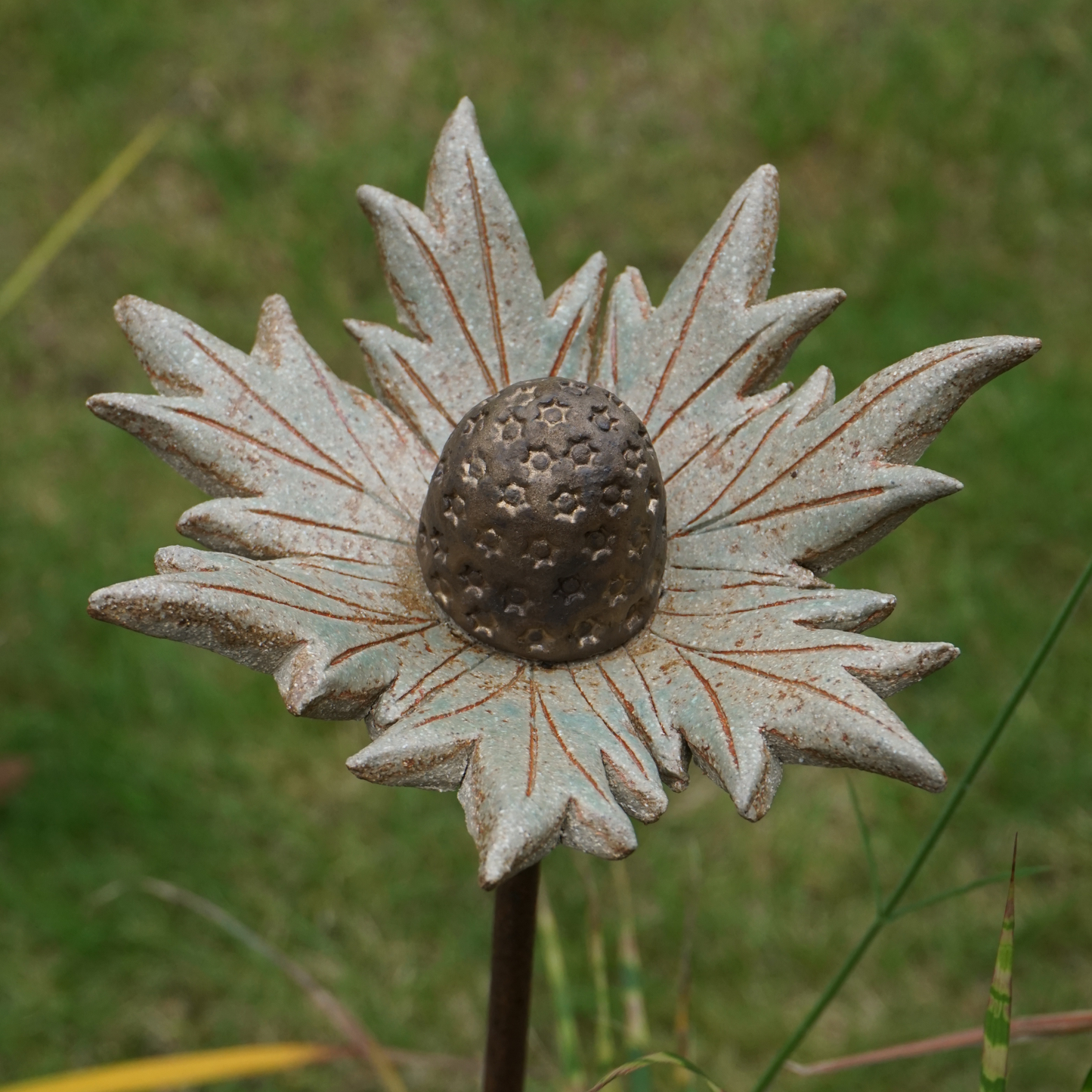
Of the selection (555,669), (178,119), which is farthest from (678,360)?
(178,119)

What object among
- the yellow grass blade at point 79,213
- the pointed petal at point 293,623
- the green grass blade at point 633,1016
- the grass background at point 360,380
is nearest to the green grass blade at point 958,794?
the green grass blade at point 633,1016

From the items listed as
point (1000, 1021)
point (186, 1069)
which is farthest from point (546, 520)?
point (186, 1069)

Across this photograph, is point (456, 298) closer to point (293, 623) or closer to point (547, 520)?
point (547, 520)

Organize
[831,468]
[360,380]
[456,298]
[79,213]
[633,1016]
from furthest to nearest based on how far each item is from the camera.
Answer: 1. [360,380]
2. [79,213]
3. [633,1016]
4. [456,298]
5. [831,468]

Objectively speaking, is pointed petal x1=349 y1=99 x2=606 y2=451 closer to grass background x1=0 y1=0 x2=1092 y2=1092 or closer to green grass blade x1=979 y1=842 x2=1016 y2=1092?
green grass blade x1=979 y1=842 x2=1016 y2=1092

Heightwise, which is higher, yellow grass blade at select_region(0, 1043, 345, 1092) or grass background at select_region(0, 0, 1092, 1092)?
grass background at select_region(0, 0, 1092, 1092)

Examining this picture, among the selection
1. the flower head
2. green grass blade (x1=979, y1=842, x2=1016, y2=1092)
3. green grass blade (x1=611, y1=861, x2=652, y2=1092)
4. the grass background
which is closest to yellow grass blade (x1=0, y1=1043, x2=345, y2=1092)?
green grass blade (x1=611, y1=861, x2=652, y2=1092)

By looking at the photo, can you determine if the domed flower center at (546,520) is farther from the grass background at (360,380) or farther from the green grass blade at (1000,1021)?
the grass background at (360,380)
